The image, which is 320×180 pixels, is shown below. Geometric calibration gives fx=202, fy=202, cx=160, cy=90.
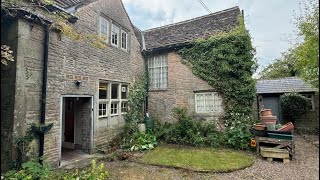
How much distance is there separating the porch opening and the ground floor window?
0.73 m

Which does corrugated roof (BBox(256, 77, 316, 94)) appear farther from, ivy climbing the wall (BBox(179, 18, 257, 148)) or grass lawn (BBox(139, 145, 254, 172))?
grass lawn (BBox(139, 145, 254, 172))

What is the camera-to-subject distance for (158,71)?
42.1 feet

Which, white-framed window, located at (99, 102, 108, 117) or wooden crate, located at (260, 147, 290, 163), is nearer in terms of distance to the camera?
wooden crate, located at (260, 147, 290, 163)

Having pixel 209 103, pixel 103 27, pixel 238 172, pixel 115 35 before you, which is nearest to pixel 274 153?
pixel 238 172

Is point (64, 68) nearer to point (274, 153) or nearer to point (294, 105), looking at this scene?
point (274, 153)

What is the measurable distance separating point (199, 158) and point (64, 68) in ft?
20.7

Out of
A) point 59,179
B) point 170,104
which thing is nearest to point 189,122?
point 170,104

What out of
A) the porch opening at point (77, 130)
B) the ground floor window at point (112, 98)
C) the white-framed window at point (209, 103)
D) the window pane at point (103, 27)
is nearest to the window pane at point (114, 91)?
the ground floor window at point (112, 98)

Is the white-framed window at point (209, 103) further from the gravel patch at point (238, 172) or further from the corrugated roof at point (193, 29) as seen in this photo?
the gravel patch at point (238, 172)

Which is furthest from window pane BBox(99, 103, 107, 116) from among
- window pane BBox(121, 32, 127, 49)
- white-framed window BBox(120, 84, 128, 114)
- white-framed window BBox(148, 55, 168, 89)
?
white-framed window BBox(148, 55, 168, 89)

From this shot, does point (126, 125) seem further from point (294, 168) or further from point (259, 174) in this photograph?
point (294, 168)

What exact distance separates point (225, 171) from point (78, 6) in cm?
860

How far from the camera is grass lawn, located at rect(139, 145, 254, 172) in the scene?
7.10 meters

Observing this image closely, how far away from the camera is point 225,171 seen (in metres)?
6.69
